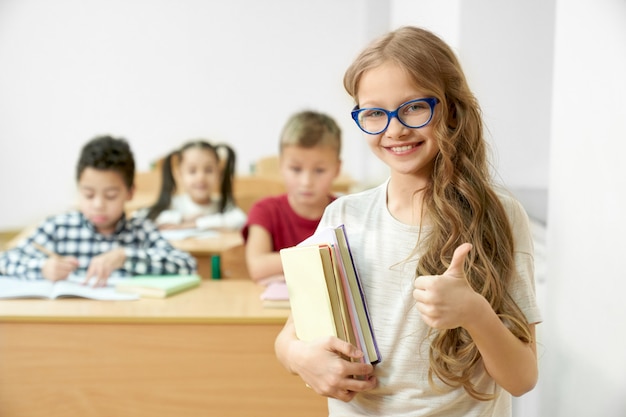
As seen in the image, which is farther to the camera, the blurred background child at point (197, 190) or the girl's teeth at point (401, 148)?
the blurred background child at point (197, 190)

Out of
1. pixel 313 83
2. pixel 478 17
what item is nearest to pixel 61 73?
pixel 313 83

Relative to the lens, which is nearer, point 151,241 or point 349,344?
point 349,344

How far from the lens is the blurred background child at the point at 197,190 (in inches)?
150

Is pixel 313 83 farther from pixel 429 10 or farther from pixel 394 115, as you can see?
pixel 394 115

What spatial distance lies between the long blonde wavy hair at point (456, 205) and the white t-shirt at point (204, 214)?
2507 mm

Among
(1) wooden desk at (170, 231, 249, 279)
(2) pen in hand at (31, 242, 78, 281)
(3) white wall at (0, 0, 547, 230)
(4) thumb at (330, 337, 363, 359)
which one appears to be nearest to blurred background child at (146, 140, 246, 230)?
(1) wooden desk at (170, 231, 249, 279)

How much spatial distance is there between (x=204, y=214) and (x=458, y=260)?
3.06 meters

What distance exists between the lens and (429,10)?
9.18 ft

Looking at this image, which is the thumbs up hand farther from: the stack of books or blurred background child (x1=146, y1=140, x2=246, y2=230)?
blurred background child (x1=146, y1=140, x2=246, y2=230)

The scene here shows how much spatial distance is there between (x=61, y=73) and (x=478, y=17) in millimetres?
6438

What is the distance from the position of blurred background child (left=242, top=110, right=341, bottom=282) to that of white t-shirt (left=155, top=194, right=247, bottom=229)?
3.69ft

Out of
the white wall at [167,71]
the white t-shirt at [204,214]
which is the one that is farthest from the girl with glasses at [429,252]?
the white wall at [167,71]

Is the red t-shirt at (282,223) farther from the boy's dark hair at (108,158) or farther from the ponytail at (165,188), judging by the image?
the ponytail at (165,188)

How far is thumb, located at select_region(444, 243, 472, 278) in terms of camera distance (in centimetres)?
90
